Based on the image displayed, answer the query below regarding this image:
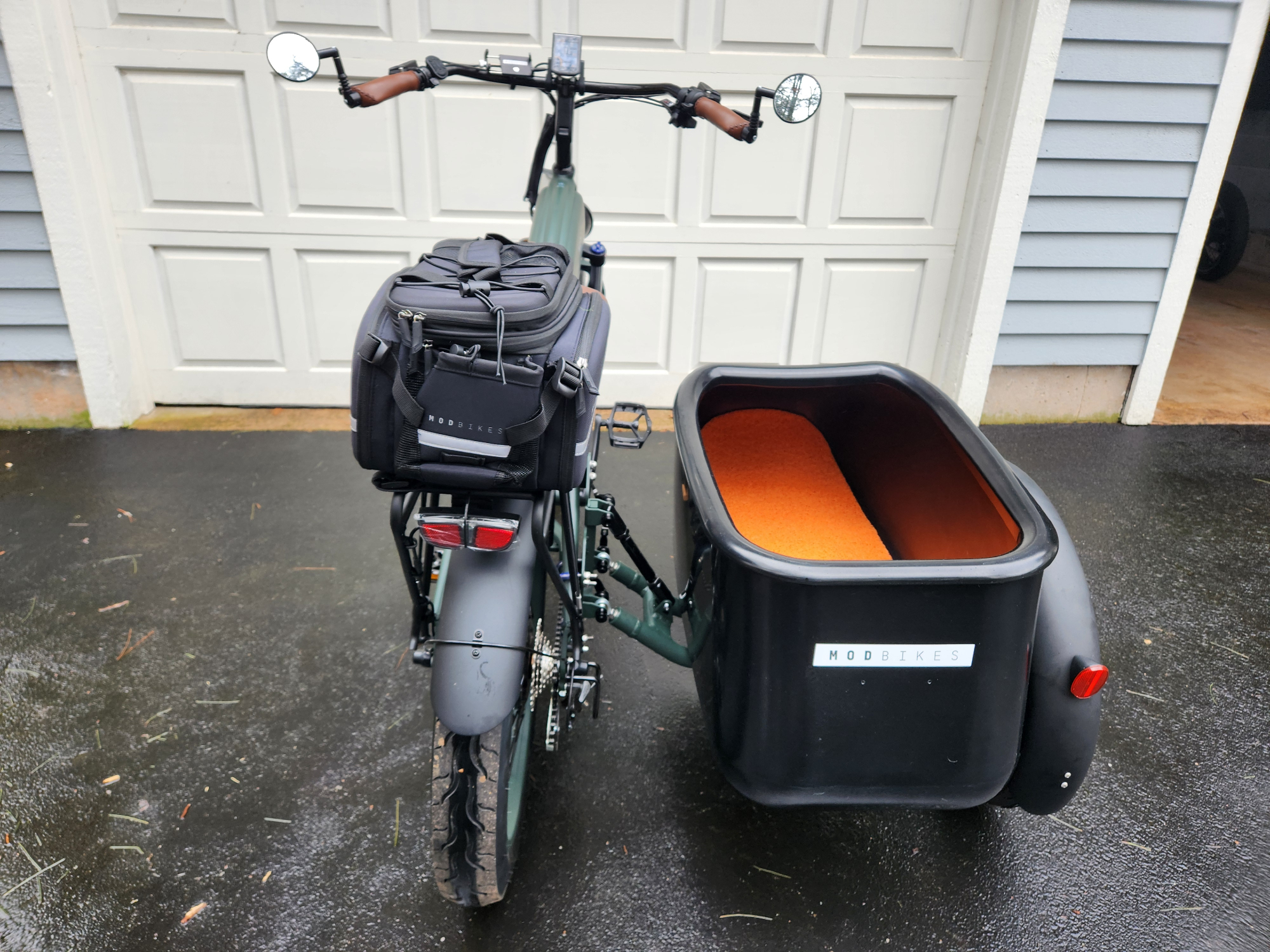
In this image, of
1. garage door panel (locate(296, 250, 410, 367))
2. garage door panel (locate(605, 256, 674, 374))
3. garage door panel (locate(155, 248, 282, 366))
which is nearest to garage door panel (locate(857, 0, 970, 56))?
garage door panel (locate(605, 256, 674, 374))

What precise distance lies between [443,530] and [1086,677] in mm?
1179

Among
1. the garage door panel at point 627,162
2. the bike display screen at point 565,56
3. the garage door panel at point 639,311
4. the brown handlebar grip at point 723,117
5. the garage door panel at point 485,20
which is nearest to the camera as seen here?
the brown handlebar grip at point 723,117

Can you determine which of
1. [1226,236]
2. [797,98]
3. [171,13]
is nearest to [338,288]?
[171,13]

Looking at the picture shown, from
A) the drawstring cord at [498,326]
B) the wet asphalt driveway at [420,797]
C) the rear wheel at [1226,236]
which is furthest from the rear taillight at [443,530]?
the rear wheel at [1226,236]

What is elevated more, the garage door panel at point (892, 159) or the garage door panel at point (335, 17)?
the garage door panel at point (335, 17)

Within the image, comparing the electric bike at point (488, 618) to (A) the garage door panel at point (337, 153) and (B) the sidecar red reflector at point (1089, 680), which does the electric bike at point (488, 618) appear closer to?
(B) the sidecar red reflector at point (1089, 680)

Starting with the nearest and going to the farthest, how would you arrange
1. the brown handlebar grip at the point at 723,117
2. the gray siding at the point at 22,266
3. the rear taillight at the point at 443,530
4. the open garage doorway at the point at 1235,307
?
A: the rear taillight at the point at 443,530 < the brown handlebar grip at the point at 723,117 < the gray siding at the point at 22,266 < the open garage doorway at the point at 1235,307

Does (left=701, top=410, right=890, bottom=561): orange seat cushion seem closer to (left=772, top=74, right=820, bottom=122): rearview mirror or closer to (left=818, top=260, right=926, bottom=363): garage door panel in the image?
(left=772, top=74, right=820, bottom=122): rearview mirror

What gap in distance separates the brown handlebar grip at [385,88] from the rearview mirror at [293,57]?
0.37 ft

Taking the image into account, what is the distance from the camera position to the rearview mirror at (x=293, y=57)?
169 centimetres

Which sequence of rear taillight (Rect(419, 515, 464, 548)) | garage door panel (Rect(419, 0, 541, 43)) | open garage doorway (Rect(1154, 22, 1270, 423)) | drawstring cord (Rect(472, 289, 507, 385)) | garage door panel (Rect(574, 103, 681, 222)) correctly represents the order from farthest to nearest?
open garage doorway (Rect(1154, 22, 1270, 423)) < garage door panel (Rect(574, 103, 681, 222)) < garage door panel (Rect(419, 0, 541, 43)) < rear taillight (Rect(419, 515, 464, 548)) < drawstring cord (Rect(472, 289, 507, 385))

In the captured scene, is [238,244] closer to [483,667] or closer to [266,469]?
[266,469]

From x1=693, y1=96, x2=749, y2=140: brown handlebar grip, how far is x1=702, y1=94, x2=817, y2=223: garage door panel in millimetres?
1810

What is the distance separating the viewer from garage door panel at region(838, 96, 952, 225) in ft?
12.0
